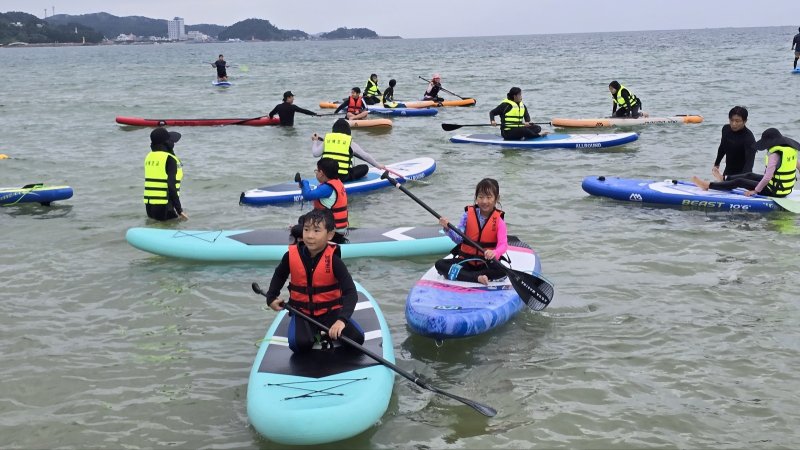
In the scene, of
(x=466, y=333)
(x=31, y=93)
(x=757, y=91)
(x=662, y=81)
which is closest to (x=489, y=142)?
(x=466, y=333)

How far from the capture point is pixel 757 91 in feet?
92.7

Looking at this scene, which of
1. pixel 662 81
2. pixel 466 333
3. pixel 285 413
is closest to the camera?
pixel 285 413

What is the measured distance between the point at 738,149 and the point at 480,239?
18.9 feet

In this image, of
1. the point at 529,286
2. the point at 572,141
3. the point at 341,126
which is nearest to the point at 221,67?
the point at 572,141

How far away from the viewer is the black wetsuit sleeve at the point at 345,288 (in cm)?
564

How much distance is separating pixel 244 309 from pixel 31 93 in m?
32.9

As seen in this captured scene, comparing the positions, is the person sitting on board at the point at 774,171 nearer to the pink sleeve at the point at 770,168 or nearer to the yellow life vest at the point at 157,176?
the pink sleeve at the point at 770,168

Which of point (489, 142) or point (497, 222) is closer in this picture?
point (497, 222)

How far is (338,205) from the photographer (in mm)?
9102

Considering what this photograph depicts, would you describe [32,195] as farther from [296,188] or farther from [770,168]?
[770,168]

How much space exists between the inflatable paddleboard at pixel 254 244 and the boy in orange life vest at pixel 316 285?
10.5 ft

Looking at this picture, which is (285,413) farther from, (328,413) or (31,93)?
(31,93)

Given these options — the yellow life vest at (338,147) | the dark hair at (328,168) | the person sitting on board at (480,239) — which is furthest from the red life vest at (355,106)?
the person sitting on board at (480,239)

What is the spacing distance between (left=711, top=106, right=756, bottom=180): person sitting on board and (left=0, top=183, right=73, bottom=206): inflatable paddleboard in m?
10.1
